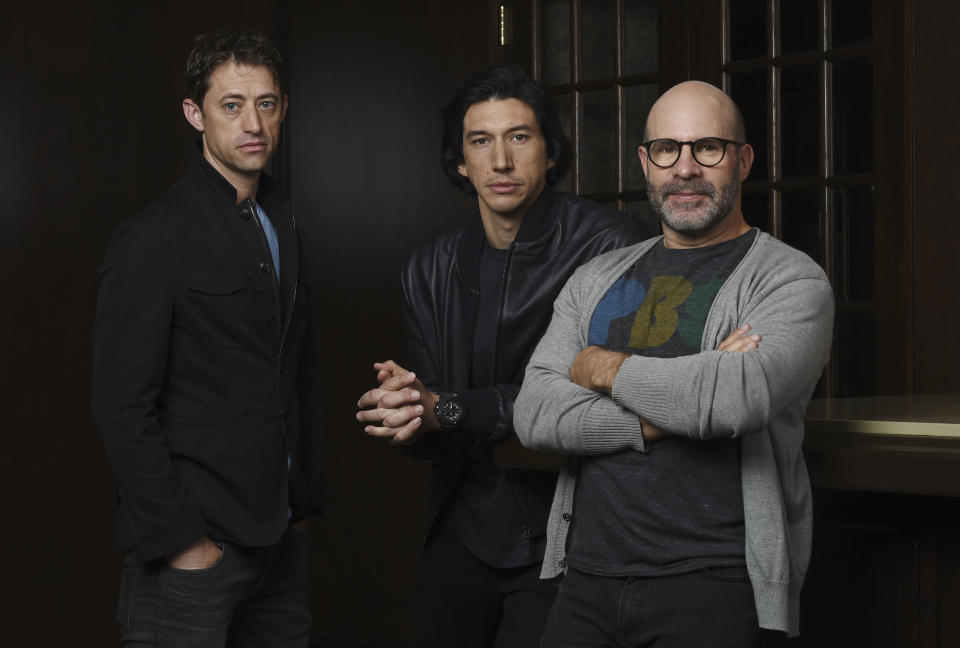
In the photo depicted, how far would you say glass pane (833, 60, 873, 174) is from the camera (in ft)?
12.2

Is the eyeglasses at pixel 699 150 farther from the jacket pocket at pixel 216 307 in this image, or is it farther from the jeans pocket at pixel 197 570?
the jeans pocket at pixel 197 570

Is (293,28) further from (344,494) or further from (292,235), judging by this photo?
(292,235)

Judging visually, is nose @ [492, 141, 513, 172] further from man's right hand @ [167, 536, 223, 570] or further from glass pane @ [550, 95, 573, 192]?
glass pane @ [550, 95, 573, 192]

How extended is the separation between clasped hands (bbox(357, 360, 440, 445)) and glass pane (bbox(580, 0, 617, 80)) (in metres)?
2.59

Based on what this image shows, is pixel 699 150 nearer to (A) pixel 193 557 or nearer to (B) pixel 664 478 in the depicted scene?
(B) pixel 664 478

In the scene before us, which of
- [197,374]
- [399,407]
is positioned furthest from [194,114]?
[399,407]

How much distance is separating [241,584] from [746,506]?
103cm

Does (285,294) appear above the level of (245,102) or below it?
below

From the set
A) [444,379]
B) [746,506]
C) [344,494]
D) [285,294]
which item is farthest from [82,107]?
[746,506]

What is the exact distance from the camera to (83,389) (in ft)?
12.8

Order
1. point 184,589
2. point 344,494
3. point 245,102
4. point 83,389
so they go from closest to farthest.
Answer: point 184,589 < point 245,102 < point 83,389 < point 344,494

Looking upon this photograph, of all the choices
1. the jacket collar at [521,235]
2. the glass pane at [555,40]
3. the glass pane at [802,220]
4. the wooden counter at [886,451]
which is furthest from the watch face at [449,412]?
the glass pane at [555,40]

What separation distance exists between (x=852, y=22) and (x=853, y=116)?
1.05 feet

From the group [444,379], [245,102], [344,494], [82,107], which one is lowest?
[344,494]
